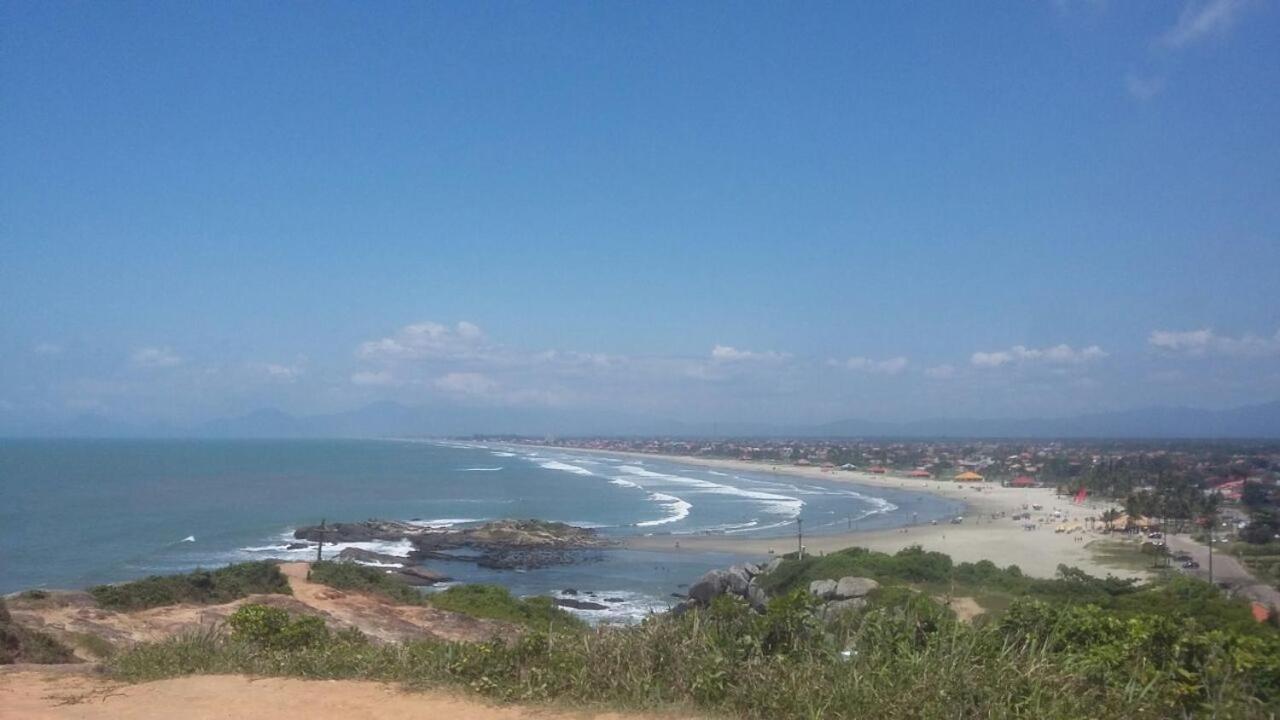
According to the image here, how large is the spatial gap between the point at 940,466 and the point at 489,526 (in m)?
57.0

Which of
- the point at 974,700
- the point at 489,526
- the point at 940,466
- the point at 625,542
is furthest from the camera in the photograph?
the point at 940,466

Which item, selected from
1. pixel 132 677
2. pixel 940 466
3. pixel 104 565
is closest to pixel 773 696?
pixel 132 677

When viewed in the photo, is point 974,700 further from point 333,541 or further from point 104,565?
point 333,541

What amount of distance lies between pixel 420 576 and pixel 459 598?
9.88 meters

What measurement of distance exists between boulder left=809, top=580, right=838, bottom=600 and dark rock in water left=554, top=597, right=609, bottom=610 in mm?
7617

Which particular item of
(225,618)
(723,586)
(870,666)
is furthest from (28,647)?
(723,586)

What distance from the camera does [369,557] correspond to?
118 feet

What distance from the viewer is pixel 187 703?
20.8 ft

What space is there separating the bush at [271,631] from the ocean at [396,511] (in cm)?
464

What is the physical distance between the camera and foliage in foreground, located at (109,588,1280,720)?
5.03 m

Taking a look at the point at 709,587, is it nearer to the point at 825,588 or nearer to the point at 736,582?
the point at 736,582

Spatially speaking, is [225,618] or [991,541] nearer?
[225,618]

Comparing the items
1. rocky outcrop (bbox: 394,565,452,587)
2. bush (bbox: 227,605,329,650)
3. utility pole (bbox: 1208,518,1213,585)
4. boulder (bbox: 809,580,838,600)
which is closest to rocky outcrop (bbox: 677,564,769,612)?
boulder (bbox: 809,580,838,600)

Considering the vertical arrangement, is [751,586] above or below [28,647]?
below
